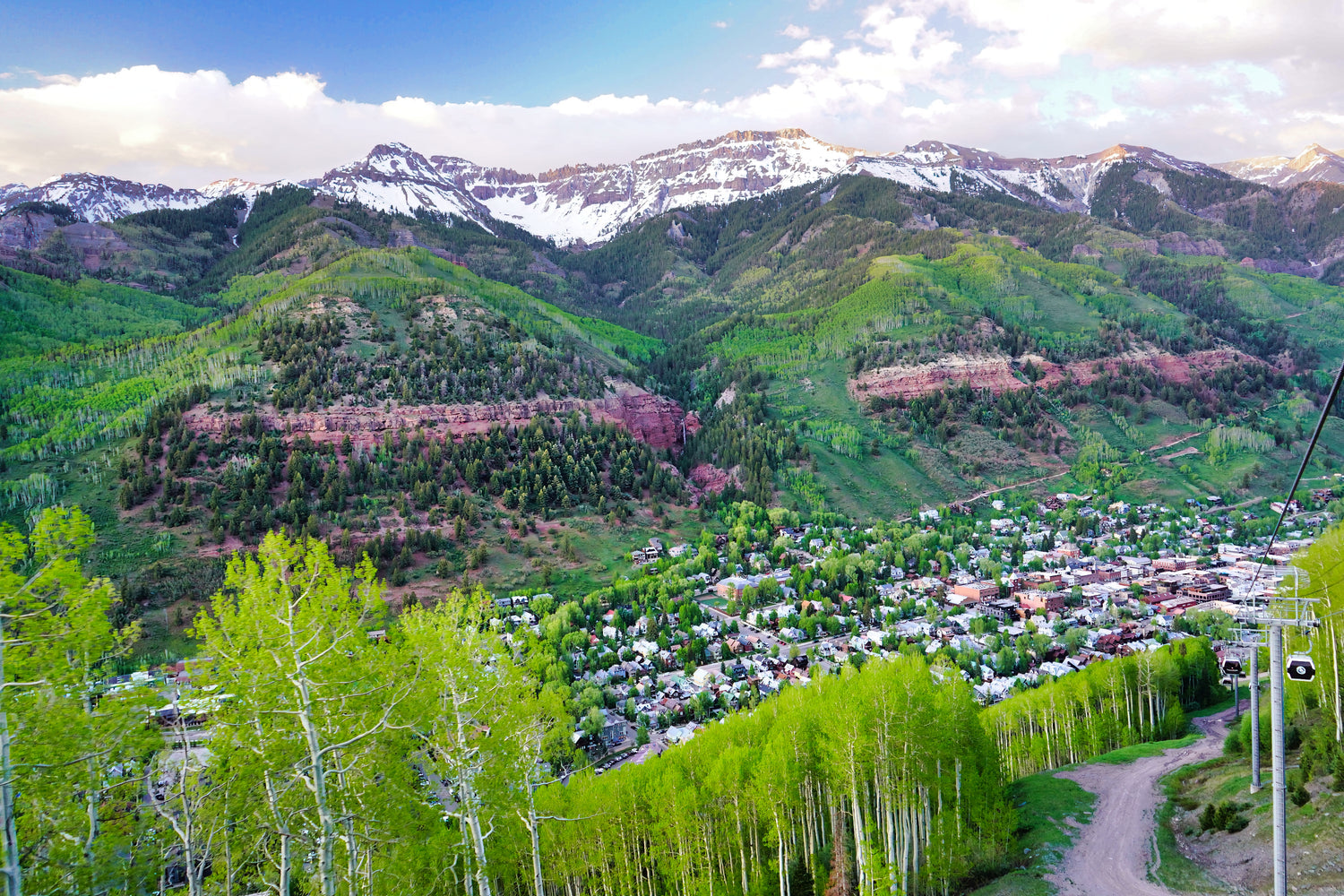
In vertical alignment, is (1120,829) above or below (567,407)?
below

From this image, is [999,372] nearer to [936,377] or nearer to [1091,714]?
[936,377]

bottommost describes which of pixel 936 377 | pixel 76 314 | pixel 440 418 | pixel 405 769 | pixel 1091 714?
pixel 1091 714

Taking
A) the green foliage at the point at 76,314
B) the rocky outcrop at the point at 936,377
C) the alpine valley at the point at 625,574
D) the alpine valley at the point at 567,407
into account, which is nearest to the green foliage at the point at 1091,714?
the alpine valley at the point at 625,574

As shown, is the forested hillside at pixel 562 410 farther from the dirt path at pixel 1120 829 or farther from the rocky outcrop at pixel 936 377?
the dirt path at pixel 1120 829

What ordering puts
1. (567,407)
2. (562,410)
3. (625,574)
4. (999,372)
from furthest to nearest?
(999,372), (567,407), (562,410), (625,574)

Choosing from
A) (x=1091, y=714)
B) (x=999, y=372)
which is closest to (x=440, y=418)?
(x=1091, y=714)

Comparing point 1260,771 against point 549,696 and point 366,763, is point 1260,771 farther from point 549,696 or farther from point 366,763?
point 366,763

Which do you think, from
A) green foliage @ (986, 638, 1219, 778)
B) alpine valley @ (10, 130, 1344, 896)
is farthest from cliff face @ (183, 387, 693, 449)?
green foliage @ (986, 638, 1219, 778)
